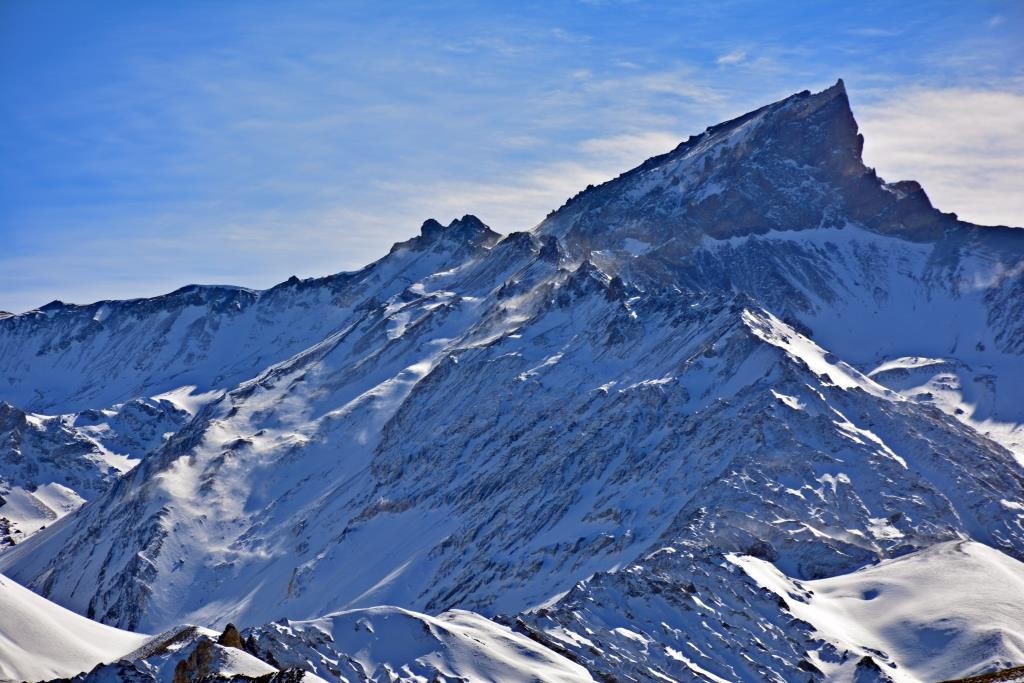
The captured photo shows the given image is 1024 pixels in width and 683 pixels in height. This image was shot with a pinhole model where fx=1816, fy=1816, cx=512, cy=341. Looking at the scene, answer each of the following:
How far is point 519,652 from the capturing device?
136375mm

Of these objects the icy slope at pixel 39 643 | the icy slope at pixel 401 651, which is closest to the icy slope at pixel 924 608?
the icy slope at pixel 401 651

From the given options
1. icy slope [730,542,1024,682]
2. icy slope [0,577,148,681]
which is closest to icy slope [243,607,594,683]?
icy slope [730,542,1024,682]

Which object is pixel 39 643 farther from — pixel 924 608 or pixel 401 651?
pixel 924 608

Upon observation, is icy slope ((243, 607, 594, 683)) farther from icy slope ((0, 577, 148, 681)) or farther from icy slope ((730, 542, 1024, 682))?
icy slope ((0, 577, 148, 681))

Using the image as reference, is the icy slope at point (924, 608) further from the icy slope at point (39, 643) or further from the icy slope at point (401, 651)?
the icy slope at point (39, 643)

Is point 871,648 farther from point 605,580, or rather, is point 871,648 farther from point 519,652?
point 519,652

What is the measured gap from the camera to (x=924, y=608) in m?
163

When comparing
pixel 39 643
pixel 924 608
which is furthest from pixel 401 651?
pixel 39 643

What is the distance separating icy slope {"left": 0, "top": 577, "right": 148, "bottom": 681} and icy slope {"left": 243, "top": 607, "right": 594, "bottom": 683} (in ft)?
119

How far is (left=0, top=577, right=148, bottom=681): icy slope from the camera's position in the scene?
6462 inches

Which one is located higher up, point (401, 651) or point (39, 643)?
point (401, 651)

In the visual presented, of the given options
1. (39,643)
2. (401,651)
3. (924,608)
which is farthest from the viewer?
(39,643)

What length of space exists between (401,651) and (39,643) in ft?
184

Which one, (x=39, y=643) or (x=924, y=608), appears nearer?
(x=924, y=608)
